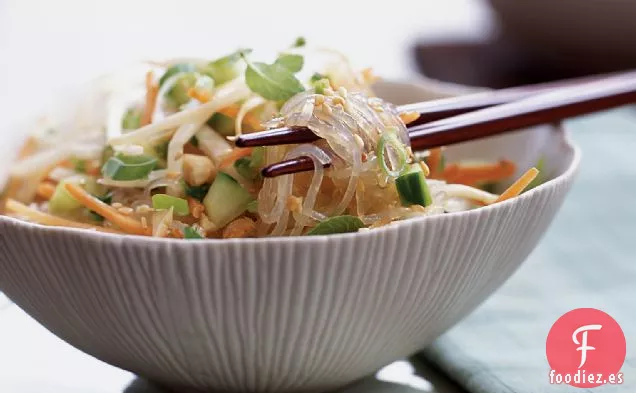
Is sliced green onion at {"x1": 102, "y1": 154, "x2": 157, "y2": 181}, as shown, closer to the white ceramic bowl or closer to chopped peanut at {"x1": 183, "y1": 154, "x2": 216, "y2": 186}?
chopped peanut at {"x1": 183, "y1": 154, "x2": 216, "y2": 186}

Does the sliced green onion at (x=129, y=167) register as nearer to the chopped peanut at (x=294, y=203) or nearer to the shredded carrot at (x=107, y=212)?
the shredded carrot at (x=107, y=212)

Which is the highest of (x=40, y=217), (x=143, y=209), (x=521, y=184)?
(x=521, y=184)

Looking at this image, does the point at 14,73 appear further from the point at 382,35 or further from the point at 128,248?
the point at 128,248

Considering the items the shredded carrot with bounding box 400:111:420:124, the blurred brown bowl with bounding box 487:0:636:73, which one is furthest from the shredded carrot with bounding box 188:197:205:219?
the blurred brown bowl with bounding box 487:0:636:73

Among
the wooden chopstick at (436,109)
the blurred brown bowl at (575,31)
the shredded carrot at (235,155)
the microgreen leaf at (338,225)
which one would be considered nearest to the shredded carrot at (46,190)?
the shredded carrot at (235,155)

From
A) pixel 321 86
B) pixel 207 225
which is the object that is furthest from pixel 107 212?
pixel 321 86

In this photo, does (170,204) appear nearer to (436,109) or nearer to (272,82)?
(272,82)
